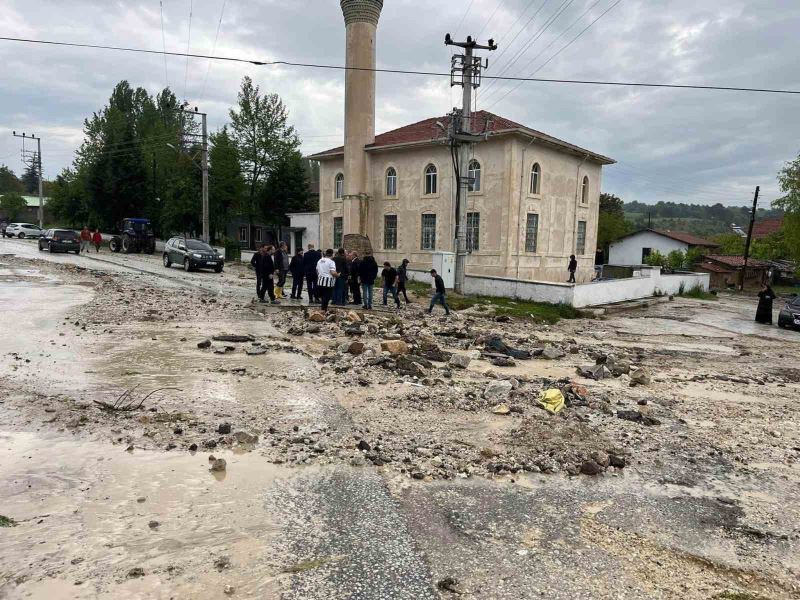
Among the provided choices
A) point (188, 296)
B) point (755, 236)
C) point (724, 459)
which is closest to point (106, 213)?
point (188, 296)

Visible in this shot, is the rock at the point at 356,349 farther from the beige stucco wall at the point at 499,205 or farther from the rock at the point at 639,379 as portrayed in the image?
the beige stucco wall at the point at 499,205

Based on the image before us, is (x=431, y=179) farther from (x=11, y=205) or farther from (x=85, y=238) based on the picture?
(x=11, y=205)

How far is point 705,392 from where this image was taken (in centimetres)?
995

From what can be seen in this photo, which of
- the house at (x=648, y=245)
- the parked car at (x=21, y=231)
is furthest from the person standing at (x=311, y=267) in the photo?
the house at (x=648, y=245)

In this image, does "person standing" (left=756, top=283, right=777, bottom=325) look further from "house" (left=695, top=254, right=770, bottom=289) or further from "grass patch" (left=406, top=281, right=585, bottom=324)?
"house" (left=695, top=254, right=770, bottom=289)

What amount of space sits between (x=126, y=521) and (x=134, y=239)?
1532 inches

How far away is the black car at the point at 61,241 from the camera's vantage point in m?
34.4

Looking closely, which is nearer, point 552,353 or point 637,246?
point 552,353

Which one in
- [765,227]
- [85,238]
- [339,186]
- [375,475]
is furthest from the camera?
[765,227]

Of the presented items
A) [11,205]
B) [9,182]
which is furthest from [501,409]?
[9,182]

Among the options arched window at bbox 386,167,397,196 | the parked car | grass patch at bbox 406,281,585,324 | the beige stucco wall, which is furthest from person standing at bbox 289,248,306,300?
the parked car

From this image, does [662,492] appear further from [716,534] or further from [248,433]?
[248,433]

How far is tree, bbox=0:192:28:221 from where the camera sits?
2921 inches

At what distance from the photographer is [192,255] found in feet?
89.6
